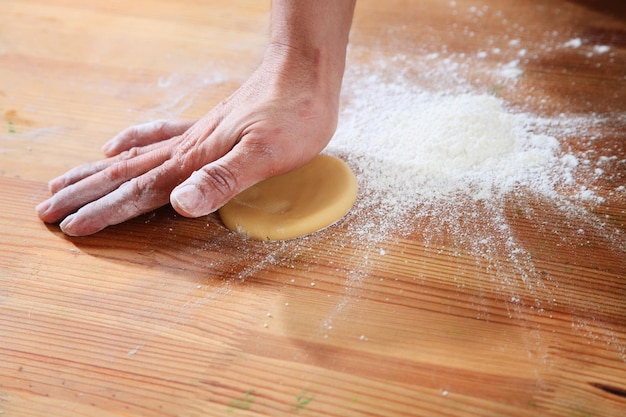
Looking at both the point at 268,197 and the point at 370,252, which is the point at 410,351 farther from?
the point at 268,197

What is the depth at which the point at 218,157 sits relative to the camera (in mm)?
1080

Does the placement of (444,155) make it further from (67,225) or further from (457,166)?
(67,225)

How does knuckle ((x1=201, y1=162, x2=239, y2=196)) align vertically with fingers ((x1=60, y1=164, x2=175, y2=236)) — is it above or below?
above

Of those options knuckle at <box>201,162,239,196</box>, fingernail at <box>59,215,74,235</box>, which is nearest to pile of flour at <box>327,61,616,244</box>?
knuckle at <box>201,162,239,196</box>

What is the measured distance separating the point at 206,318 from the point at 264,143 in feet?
1.05

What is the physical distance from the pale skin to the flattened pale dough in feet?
0.13

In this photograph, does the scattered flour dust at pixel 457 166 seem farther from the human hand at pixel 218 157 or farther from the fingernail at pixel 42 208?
the fingernail at pixel 42 208

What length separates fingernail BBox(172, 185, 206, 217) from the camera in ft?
3.21

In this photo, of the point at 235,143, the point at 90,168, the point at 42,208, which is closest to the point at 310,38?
the point at 235,143

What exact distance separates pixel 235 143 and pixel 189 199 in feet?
0.51

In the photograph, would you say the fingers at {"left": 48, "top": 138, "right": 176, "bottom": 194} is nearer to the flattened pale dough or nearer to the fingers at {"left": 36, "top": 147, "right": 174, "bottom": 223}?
the fingers at {"left": 36, "top": 147, "right": 174, "bottom": 223}

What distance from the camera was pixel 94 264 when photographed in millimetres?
1025

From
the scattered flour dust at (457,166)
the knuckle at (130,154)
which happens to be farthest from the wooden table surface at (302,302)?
the knuckle at (130,154)

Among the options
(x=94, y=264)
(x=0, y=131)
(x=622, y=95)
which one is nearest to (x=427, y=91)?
(x=622, y=95)
